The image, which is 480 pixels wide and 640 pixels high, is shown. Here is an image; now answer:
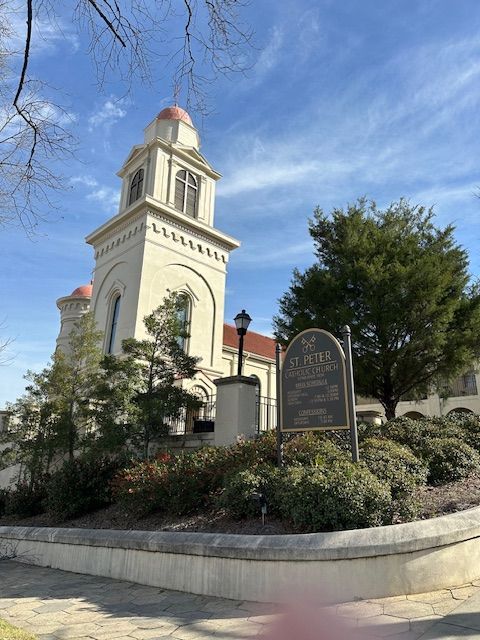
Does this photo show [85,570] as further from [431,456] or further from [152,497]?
[431,456]

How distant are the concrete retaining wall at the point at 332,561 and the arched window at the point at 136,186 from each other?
867 inches

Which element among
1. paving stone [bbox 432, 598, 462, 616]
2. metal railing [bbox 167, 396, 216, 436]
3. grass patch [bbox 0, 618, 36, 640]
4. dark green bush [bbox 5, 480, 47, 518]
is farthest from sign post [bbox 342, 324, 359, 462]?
dark green bush [bbox 5, 480, 47, 518]

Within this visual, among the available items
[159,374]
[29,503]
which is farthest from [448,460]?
[29,503]

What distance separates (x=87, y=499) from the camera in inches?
412

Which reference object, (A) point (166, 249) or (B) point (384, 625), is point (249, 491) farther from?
(A) point (166, 249)

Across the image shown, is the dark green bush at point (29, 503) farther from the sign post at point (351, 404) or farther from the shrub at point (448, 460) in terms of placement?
the shrub at point (448, 460)

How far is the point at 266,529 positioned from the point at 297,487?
0.79m

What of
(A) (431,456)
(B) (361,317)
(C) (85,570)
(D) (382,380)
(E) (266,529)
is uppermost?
(B) (361,317)

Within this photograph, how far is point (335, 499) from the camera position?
5500 millimetres

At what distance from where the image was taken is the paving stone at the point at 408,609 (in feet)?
13.4

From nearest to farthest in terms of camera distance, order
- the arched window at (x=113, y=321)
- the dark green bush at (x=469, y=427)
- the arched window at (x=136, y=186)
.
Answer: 1. the dark green bush at (x=469, y=427)
2. the arched window at (x=113, y=321)
3. the arched window at (x=136, y=186)

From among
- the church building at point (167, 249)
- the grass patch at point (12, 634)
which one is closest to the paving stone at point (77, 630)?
the grass patch at point (12, 634)

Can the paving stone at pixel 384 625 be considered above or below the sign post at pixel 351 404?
below

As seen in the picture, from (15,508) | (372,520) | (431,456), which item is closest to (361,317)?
(431,456)
